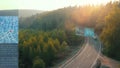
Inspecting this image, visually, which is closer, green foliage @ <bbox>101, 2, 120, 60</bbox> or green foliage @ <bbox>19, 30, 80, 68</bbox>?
green foliage @ <bbox>101, 2, 120, 60</bbox>

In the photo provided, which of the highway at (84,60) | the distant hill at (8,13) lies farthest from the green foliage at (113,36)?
the distant hill at (8,13)

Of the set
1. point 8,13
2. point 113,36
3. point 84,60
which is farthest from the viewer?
point 84,60

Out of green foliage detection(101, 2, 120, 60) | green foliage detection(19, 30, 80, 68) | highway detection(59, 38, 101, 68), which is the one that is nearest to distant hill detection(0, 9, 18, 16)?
highway detection(59, 38, 101, 68)

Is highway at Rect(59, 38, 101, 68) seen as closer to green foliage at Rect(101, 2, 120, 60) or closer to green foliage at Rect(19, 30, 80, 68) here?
green foliage at Rect(101, 2, 120, 60)

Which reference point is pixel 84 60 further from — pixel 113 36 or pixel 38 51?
pixel 38 51

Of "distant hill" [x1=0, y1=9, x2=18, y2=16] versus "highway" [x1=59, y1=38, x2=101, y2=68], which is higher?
"distant hill" [x1=0, y1=9, x2=18, y2=16]

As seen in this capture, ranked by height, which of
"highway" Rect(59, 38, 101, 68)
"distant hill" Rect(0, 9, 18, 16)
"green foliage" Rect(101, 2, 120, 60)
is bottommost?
"highway" Rect(59, 38, 101, 68)

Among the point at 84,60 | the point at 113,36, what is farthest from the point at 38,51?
the point at 113,36

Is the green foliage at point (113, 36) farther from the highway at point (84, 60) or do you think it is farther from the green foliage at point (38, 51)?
the green foliage at point (38, 51)

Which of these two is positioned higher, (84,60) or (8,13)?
(8,13)

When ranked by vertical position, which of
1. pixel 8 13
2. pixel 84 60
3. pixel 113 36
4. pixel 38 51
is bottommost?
pixel 84 60

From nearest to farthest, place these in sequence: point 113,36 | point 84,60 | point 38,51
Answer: point 113,36
point 84,60
point 38,51
